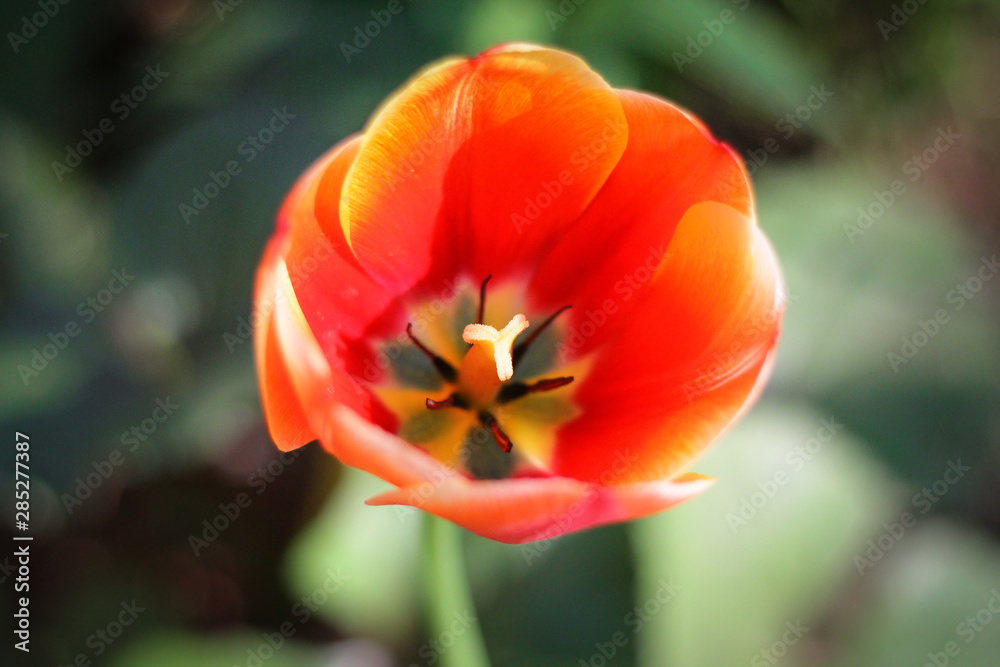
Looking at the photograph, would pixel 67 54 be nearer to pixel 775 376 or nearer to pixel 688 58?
pixel 688 58

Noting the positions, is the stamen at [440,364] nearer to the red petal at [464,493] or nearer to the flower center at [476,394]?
the flower center at [476,394]

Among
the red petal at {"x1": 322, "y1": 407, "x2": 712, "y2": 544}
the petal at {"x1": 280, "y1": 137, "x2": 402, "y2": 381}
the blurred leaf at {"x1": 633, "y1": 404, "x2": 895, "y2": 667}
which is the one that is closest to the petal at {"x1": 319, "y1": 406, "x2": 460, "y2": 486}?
the red petal at {"x1": 322, "y1": 407, "x2": 712, "y2": 544}

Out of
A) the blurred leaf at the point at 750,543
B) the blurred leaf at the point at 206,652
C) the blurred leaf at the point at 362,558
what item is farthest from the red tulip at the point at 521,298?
the blurred leaf at the point at 206,652

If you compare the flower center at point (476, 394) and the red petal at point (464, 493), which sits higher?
the red petal at point (464, 493)

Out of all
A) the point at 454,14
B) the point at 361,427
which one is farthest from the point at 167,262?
the point at 361,427

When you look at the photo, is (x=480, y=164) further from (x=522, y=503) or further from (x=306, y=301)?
(x=522, y=503)

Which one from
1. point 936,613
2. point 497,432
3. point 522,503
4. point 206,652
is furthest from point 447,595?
point 936,613

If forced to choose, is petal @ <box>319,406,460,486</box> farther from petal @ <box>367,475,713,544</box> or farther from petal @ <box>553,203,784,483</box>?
petal @ <box>553,203,784,483</box>
